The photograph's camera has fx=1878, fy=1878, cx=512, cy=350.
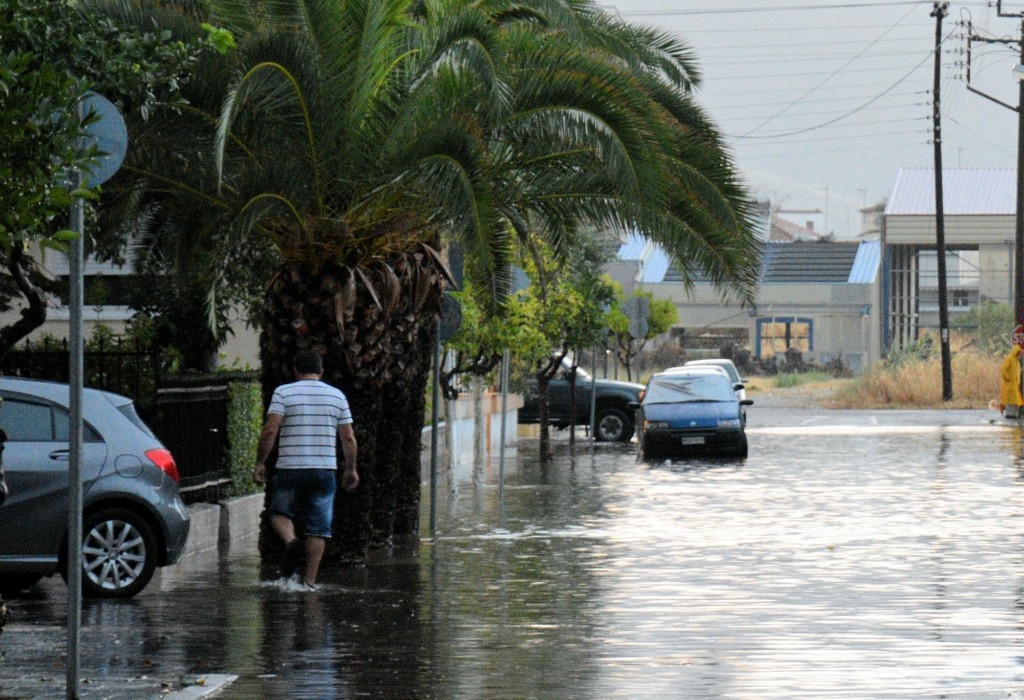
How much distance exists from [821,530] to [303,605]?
690 centimetres

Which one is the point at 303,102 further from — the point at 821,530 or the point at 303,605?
the point at 821,530

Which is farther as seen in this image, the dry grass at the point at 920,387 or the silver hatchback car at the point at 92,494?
the dry grass at the point at 920,387

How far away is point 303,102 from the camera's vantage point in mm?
14406

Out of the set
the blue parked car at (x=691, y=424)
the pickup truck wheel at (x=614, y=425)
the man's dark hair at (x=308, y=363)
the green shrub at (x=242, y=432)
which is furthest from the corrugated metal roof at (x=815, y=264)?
the man's dark hair at (x=308, y=363)

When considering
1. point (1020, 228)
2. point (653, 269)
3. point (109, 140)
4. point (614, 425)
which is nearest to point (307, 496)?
point (109, 140)

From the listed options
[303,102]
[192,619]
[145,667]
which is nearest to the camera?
[145,667]

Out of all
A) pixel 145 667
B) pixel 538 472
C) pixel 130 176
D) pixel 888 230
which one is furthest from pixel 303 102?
pixel 888 230

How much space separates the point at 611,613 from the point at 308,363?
2.97 meters

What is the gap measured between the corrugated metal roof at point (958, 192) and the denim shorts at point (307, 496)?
212ft

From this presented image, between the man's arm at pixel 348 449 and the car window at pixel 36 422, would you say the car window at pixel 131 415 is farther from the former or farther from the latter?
the man's arm at pixel 348 449

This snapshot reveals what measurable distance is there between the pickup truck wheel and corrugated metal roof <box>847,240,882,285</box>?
47181 millimetres

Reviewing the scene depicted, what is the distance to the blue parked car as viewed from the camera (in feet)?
100

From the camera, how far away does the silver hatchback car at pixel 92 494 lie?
41.7 ft

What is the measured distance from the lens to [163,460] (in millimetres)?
13289
